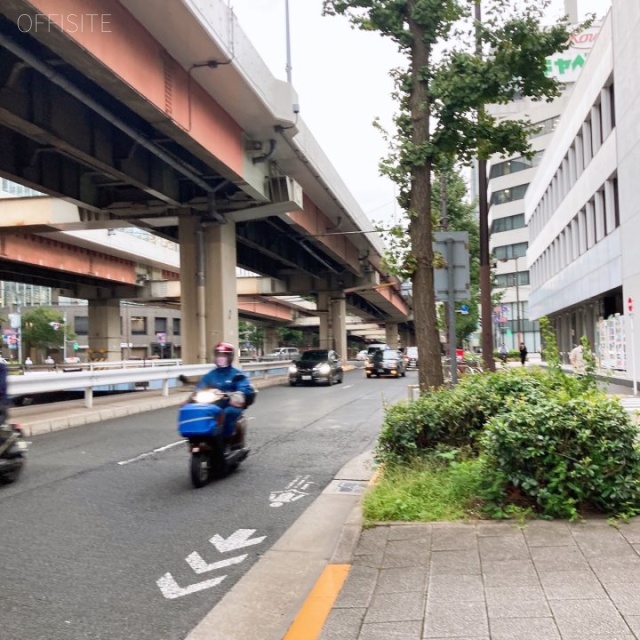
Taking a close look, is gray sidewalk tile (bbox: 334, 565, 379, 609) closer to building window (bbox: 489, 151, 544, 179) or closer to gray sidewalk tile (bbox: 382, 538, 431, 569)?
gray sidewalk tile (bbox: 382, 538, 431, 569)

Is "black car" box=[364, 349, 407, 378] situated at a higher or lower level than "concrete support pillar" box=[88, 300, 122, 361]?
lower

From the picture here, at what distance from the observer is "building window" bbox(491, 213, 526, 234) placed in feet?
240

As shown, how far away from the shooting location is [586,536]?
15.6 feet

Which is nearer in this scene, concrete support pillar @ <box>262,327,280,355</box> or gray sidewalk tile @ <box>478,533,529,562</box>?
gray sidewalk tile @ <box>478,533,529,562</box>

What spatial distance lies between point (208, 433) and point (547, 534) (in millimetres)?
3964

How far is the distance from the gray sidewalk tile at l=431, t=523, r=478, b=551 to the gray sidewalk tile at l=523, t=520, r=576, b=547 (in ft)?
1.30

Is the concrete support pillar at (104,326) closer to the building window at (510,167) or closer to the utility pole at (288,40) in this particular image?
the utility pole at (288,40)

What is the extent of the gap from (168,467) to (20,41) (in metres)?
7.85

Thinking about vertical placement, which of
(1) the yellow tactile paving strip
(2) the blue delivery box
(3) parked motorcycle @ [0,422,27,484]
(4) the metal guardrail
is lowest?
(1) the yellow tactile paving strip

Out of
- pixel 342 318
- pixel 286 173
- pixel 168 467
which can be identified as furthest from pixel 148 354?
pixel 168 467

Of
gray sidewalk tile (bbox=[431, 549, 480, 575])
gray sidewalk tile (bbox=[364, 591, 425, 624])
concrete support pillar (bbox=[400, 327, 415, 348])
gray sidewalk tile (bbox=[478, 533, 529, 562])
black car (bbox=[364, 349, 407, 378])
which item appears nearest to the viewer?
gray sidewalk tile (bbox=[364, 591, 425, 624])

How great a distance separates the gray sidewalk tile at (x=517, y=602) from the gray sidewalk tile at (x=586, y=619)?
0.24ft

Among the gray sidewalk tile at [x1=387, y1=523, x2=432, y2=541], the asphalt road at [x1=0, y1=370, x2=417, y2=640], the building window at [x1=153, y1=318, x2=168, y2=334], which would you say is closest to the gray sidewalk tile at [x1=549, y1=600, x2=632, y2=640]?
the gray sidewalk tile at [x1=387, y1=523, x2=432, y2=541]

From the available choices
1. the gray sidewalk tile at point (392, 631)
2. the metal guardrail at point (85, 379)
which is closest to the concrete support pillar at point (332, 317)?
the metal guardrail at point (85, 379)
